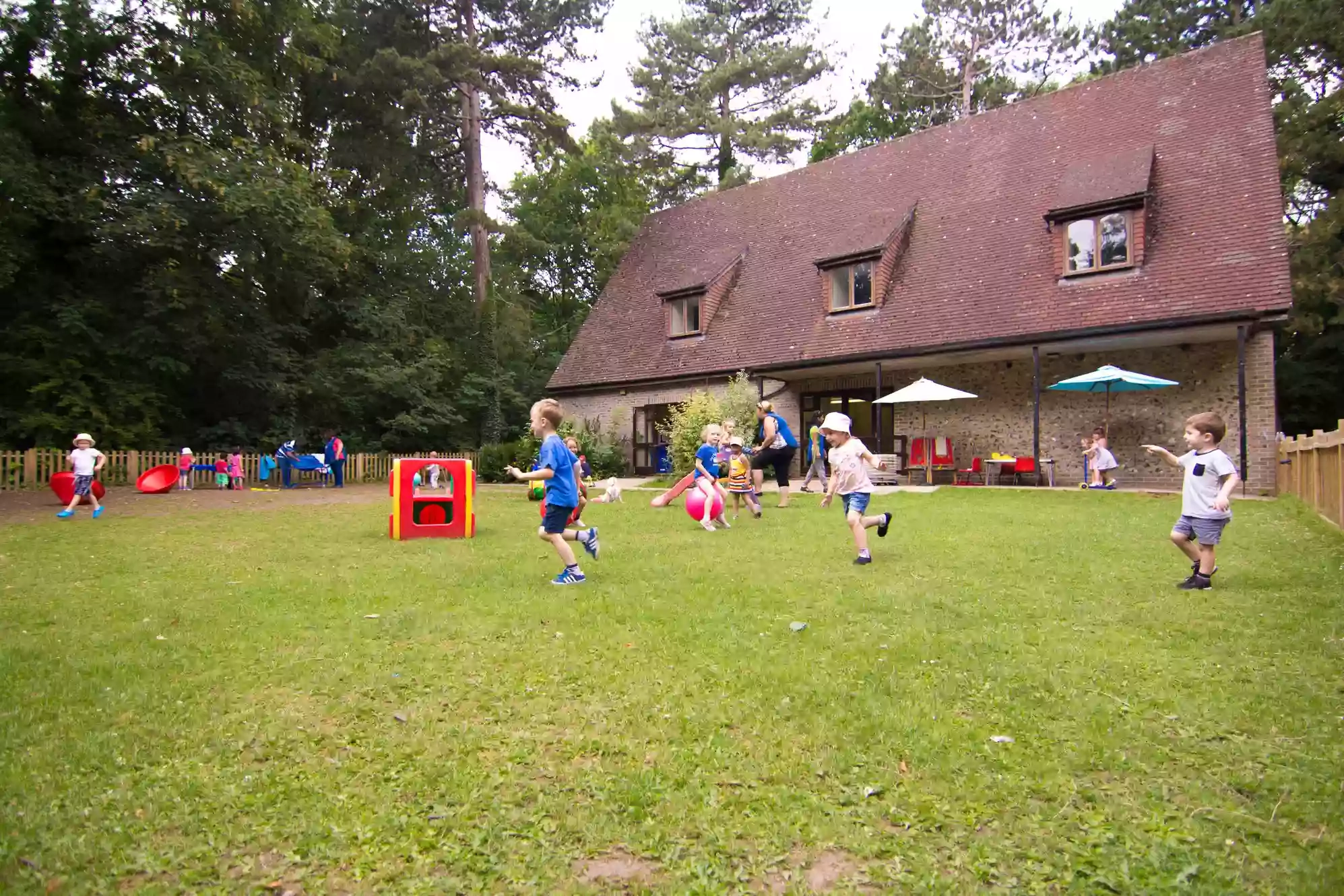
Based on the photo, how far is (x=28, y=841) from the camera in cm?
251

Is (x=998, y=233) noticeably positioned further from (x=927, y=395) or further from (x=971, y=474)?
(x=971, y=474)

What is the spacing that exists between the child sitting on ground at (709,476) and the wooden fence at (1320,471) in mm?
6749

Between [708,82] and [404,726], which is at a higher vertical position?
[708,82]

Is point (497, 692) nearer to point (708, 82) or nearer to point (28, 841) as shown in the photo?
point (28, 841)

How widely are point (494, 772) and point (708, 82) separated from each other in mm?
37017

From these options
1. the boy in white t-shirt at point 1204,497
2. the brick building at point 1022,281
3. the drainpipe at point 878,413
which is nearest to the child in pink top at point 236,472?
the brick building at point 1022,281

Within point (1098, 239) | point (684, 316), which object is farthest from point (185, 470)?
point (1098, 239)

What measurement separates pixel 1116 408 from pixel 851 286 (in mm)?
7040

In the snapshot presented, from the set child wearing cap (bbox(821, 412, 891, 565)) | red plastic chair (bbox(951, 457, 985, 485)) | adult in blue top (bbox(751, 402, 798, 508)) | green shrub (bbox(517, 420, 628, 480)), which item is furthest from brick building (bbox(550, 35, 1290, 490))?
child wearing cap (bbox(821, 412, 891, 565))

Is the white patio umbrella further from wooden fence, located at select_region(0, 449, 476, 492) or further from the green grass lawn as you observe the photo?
the green grass lawn

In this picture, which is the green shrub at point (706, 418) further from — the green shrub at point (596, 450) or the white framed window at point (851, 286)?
the green shrub at point (596, 450)

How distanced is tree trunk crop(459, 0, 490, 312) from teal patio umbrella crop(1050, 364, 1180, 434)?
20.7 m

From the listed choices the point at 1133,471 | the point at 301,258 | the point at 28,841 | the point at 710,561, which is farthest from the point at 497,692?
the point at 301,258

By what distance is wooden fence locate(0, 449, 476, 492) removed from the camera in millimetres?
19125
